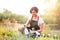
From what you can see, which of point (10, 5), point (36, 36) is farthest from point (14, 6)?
point (36, 36)

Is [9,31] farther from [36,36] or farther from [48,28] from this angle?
[48,28]

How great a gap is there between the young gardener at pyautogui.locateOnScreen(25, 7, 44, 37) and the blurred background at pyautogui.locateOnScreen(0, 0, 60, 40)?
29mm

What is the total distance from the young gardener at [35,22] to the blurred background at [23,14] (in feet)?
0.10

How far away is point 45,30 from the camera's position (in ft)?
4.11

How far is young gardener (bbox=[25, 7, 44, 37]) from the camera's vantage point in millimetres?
1252

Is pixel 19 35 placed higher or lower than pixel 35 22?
lower

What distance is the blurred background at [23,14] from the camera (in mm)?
1261

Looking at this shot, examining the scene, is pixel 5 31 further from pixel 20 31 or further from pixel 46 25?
pixel 46 25

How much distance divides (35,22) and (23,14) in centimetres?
13

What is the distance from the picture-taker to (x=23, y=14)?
4.16ft

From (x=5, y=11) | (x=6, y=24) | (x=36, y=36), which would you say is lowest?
(x=36, y=36)

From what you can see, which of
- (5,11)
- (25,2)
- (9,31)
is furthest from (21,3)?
(9,31)

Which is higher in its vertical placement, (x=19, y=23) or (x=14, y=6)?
(x=14, y=6)

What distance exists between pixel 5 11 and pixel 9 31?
0.62 feet
